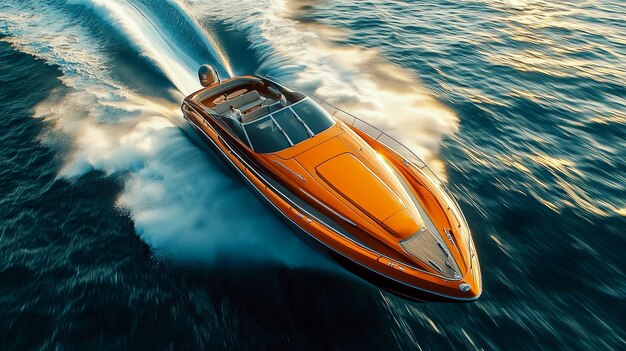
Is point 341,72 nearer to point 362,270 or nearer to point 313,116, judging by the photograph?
point 313,116

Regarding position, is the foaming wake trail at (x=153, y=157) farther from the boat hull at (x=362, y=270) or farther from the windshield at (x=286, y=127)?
the windshield at (x=286, y=127)

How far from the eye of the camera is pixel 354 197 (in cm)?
663

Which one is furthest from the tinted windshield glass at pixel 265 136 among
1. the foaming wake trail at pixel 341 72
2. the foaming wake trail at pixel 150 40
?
the foaming wake trail at pixel 150 40

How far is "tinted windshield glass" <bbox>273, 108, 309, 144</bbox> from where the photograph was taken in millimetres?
7719

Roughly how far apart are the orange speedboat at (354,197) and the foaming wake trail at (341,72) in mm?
1841

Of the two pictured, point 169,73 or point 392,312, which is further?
point 169,73

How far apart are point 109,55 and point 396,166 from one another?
12648 millimetres

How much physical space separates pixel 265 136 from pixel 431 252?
4468 millimetres

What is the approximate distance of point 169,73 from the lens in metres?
12.5

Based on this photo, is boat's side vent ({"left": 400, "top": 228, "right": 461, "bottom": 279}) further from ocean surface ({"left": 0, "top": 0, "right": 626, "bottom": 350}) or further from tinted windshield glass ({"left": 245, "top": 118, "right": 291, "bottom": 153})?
tinted windshield glass ({"left": 245, "top": 118, "right": 291, "bottom": 153})

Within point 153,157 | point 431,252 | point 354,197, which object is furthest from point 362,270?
point 153,157

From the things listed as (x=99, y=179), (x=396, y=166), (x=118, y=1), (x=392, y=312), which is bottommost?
(x=392, y=312)

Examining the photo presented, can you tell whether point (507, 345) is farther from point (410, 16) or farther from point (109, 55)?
point (410, 16)

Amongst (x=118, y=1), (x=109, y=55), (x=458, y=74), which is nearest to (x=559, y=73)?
(x=458, y=74)
